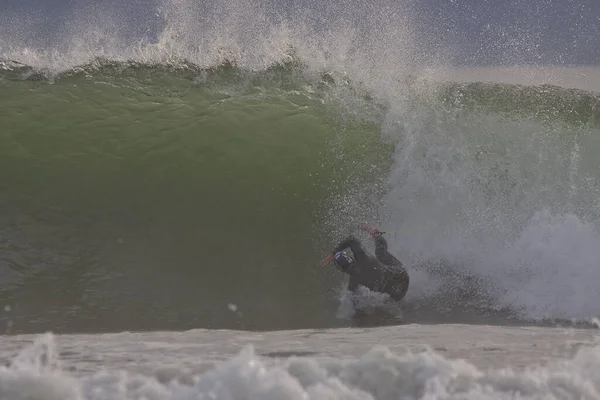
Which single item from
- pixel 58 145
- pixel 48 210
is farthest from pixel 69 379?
pixel 58 145

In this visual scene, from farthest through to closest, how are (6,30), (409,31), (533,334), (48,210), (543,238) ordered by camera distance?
(409,31) < (6,30) < (543,238) < (48,210) < (533,334)

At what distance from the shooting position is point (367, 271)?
5.74 m

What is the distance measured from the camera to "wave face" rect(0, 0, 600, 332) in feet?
18.7

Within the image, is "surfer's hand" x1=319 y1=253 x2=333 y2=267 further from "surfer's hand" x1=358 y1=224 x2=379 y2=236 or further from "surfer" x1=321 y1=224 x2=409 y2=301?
"surfer's hand" x1=358 y1=224 x2=379 y2=236

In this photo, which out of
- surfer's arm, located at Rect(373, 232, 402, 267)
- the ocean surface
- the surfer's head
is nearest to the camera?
the ocean surface

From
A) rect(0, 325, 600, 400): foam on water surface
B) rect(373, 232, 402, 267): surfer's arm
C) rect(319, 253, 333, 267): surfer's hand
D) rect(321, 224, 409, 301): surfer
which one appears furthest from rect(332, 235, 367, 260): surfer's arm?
rect(0, 325, 600, 400): foam on water surface

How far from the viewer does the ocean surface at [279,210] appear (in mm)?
2918

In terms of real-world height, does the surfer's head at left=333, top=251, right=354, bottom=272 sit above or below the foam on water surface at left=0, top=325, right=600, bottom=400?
above

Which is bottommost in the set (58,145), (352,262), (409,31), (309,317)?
(309,317)

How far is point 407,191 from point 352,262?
5.50ft

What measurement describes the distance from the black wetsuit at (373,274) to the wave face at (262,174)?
24 cm

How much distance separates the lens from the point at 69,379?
8.58 feet

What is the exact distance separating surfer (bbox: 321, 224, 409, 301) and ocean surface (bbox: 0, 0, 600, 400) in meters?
0.13

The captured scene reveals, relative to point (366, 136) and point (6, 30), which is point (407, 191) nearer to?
point (366, 136)
